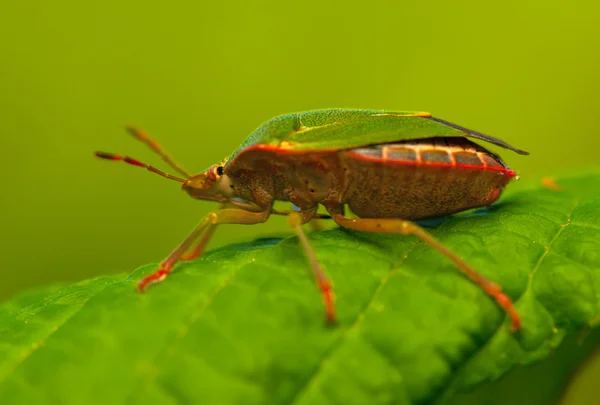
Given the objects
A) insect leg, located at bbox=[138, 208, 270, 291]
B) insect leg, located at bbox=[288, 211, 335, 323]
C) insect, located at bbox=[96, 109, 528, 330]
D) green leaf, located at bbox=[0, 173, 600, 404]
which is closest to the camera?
green leaf, located at bbox=[0, 173, 600, 404]

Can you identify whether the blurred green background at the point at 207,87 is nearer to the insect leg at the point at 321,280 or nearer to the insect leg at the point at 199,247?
the insect leg at the point at 199,247

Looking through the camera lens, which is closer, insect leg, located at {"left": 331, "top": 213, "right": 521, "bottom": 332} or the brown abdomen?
insect leg, located at {"left": 331, "top": 213, "right": 521, "bottom": 332}

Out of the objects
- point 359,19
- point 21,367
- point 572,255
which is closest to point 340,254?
point 572,255

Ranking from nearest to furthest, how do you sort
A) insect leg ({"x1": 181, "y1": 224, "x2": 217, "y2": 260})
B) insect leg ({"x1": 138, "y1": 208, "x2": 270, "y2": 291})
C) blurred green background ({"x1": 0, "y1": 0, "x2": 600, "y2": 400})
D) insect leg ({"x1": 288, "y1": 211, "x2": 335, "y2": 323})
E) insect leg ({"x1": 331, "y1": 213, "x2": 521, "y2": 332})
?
insect leg ({"x1": 288, "y1": 211, "x2": 335, "y2": 323}) < insect leg ({"x1": 331, "y1": 213, "x2": 521, "y2": 332}) < insect leg ({"x1": 138, "y1": 208, "x2": 270, "y2": 291}) < insect leg ({"x1": 181, "y1": 224, "x2": 217, "y2": 260}) < blurred green background ({"x1": 0, "y1": 0, "x2": 600, "y2": 400})

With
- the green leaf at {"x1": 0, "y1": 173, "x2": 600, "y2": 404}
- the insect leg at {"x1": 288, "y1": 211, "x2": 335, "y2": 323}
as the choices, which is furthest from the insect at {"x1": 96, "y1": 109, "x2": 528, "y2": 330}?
the green leaf at {"x1": 0, "y1": 173, "x2": 600, "y2": 404}

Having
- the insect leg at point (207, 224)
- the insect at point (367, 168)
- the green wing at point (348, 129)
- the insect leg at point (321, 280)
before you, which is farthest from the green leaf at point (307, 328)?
the green wing at point (348, 129)

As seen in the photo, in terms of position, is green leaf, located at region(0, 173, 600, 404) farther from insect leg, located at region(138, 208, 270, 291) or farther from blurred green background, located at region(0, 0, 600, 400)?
blurred green background, located at region(0, 0, 600, 400)

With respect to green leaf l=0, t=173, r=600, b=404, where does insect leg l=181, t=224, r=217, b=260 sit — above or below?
below
